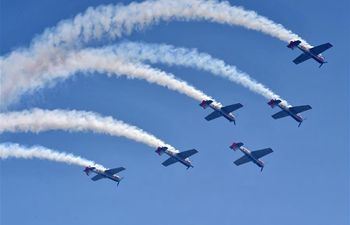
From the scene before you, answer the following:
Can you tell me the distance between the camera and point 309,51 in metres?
74.6

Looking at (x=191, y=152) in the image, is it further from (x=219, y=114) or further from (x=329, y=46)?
(x=329, y=46)

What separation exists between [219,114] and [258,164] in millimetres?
9932

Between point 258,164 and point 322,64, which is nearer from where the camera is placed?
point 322,64

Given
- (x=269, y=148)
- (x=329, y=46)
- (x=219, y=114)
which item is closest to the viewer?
(x=329, y=46)

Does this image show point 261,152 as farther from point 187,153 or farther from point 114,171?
point 114,171

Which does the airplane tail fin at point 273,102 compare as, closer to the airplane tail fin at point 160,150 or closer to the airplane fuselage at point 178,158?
the airplane fuselage at point 178,158

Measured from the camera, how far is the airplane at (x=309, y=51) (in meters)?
73.3

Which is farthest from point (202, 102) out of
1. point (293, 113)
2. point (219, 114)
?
point (293, 113)

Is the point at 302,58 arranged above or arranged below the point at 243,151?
above

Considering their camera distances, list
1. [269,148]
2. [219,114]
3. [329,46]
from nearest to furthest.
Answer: [329,46] < [219,114] < [269,148]

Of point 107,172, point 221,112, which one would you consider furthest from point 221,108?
point 107,172

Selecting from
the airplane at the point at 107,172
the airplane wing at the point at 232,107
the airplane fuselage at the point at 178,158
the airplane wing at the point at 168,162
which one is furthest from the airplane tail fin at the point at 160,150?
the airplane wing at the point at 232,107

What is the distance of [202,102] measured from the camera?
74750 millimetres

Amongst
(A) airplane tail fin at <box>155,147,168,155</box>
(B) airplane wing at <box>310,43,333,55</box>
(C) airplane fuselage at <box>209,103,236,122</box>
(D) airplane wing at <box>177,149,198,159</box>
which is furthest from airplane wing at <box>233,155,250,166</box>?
(B) airplane wing at <box>310,43,333,55</box>
